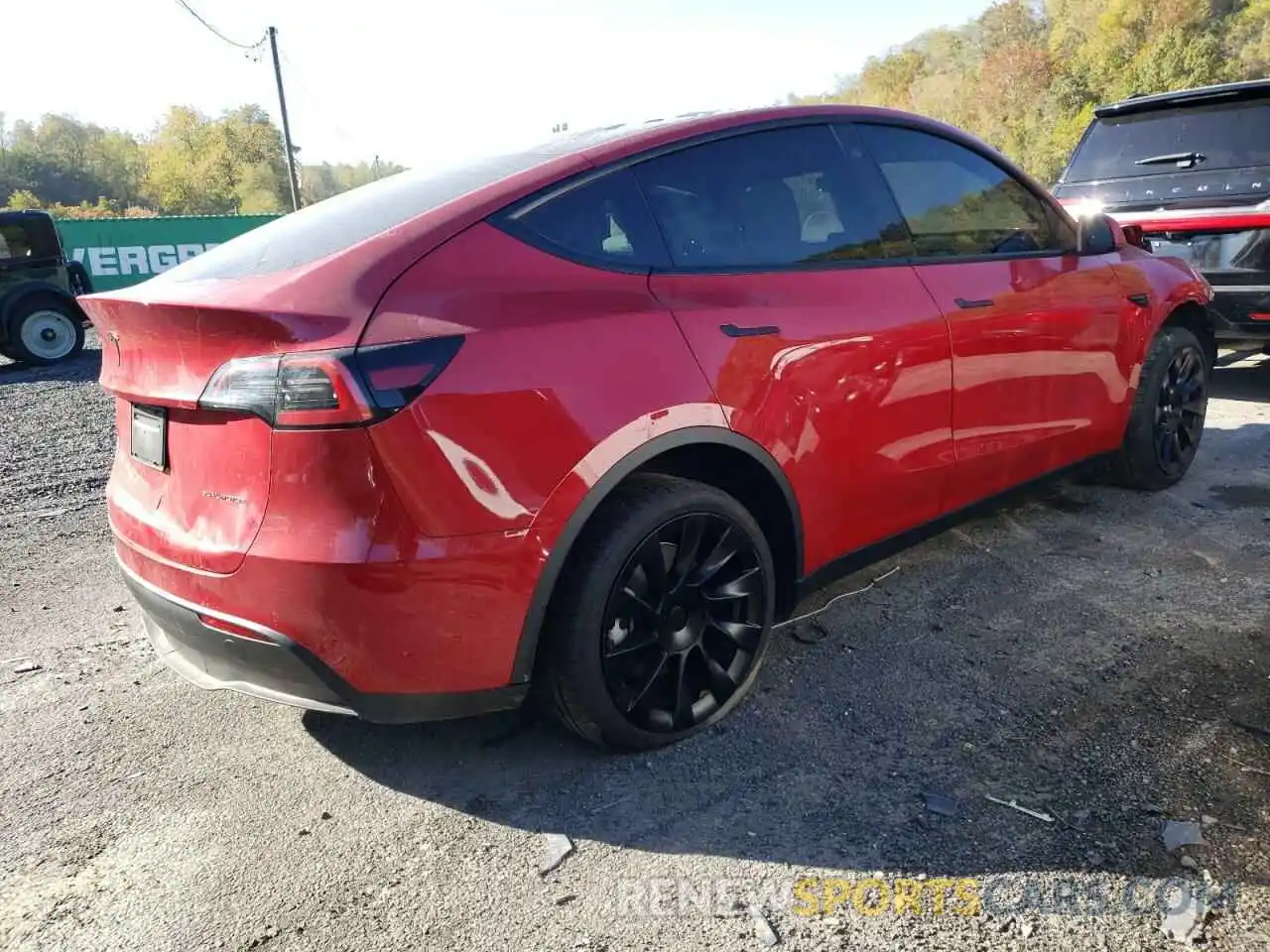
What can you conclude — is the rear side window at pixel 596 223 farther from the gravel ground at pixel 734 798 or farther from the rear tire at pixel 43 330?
the rear tire at pixel 43 330

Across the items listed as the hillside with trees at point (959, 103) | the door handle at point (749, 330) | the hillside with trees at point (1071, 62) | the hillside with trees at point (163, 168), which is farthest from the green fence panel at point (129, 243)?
the hillside with trees at point (163, 168)

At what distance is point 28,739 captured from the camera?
9.04ft

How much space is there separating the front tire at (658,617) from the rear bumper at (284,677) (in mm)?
190

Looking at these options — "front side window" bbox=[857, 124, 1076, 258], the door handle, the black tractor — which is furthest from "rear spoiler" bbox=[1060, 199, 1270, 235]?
the black tractor

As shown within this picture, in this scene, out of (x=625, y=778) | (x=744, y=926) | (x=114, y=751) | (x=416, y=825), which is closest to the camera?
(x=744, y=926)

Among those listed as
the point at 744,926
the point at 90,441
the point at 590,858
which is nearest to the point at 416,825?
the point at 590,858

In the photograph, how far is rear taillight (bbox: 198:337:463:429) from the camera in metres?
1.93

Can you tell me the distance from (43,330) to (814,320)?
1208cm

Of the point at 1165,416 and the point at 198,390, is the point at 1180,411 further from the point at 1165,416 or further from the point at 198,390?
the point at 198,390

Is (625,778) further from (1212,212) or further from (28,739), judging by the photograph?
(1212,212)

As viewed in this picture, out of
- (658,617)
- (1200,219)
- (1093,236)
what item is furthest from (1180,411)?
(658,617)

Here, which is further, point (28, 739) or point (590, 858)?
point (28, 739)

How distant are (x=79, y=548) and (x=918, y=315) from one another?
13.1 feet
